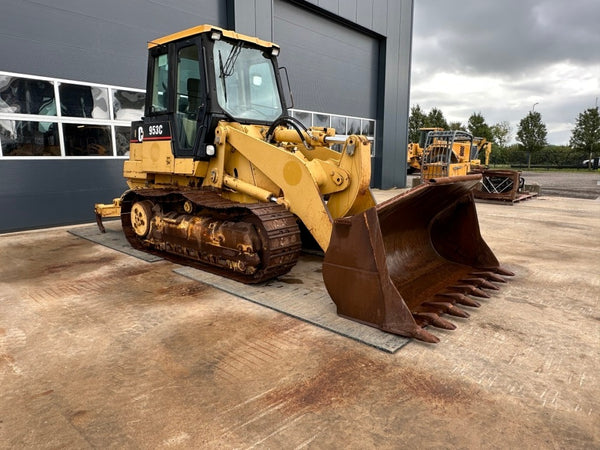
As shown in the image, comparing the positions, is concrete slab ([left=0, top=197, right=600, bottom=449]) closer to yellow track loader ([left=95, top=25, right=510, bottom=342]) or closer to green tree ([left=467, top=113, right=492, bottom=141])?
yellow track loader ([left=95, top=25, right=510, bottom=342])

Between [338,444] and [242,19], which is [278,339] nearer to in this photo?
[338,444]

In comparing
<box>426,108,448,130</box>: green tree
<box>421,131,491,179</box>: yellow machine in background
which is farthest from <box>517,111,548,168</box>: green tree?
<box>421,131,491,179</box>: yellow machine in background

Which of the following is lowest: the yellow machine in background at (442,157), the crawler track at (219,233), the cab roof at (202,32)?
the crawler track at (219,233)

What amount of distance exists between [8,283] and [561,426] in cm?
536

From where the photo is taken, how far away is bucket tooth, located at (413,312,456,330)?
127 inches

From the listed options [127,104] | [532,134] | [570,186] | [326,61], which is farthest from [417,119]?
[127,104]

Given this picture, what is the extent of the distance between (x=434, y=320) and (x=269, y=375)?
55.7 inches

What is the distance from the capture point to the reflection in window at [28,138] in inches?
288

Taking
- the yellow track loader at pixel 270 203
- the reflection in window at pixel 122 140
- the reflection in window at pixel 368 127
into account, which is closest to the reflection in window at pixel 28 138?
the reflection in window at pixel 122 140

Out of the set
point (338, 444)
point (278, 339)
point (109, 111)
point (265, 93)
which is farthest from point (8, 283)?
point (109, 111)

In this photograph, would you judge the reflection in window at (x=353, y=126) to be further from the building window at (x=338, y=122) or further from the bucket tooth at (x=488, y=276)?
the bucket tooth at (x=488, y=276)

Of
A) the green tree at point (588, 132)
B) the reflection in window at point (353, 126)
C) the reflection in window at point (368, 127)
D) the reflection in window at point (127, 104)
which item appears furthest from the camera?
the green tree at point (588, 132)

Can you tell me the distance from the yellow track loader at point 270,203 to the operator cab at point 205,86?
0.05ft

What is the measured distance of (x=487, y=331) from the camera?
10.8 ft
